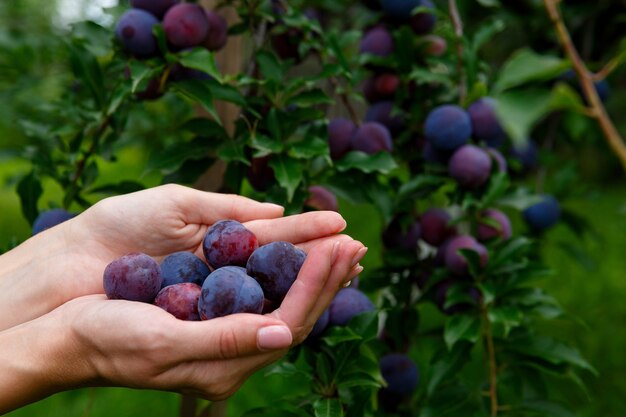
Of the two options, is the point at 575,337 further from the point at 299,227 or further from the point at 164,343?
the point at 164,343

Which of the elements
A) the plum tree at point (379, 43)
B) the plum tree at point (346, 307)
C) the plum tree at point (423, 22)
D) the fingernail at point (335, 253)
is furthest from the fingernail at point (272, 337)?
the plum tree at point (423, 22)

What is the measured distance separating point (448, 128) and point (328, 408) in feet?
2.11

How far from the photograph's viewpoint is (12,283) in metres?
1.22

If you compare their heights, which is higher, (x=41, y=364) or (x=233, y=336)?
(x=233, y=336)

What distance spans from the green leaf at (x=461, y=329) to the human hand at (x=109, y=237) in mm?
356

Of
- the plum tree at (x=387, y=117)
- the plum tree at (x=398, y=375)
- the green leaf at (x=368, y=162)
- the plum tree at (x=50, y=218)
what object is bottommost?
the plum tree at (x=398, y=375)

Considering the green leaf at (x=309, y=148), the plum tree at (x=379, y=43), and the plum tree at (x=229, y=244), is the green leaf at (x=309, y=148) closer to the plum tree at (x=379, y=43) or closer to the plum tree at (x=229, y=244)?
the plum tree at (x=229, y=244)

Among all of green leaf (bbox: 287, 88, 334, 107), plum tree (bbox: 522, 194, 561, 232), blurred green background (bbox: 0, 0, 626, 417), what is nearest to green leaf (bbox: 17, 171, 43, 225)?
blurred green background (bbox: 0, 0, 626, 417)

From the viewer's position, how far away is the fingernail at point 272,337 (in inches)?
30.9

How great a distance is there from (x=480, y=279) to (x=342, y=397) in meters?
0.42

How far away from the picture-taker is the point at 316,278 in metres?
0.85

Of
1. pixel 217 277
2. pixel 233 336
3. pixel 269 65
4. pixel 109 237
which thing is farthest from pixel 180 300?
pixel 269 65

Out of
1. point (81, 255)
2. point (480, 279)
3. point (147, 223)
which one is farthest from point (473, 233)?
point (81, 255)

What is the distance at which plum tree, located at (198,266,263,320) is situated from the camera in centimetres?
90
